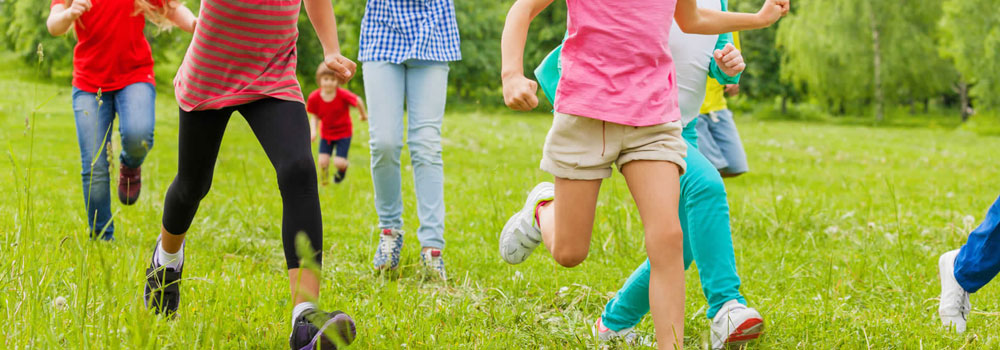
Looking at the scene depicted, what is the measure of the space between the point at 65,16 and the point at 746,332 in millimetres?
2837

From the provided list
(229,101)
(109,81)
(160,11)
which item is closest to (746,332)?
(229,101)

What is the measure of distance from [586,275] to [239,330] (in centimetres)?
189

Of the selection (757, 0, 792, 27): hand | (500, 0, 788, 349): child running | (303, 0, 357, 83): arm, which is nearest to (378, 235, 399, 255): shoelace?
(303, 0, 357, 83): arm

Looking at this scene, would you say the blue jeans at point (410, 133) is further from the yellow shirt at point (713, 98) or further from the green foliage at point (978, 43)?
the green foliage at point (978, 43)

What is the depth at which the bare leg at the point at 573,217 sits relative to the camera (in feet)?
8.73

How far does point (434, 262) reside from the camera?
421 cm

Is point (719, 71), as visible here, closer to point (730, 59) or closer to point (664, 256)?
point (730, 59)

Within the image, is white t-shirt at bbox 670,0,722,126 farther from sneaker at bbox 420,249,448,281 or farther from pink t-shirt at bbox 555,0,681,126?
sneaker at bbox 420,249,448,281

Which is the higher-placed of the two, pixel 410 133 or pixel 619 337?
pixel 410 133

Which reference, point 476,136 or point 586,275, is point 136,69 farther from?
point 476,136

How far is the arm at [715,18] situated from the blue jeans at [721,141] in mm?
1756

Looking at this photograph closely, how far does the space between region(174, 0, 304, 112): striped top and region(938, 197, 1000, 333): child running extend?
8.69 ft

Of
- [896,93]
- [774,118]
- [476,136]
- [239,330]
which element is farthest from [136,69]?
[774,118]

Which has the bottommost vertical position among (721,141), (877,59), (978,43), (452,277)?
(877,59)
